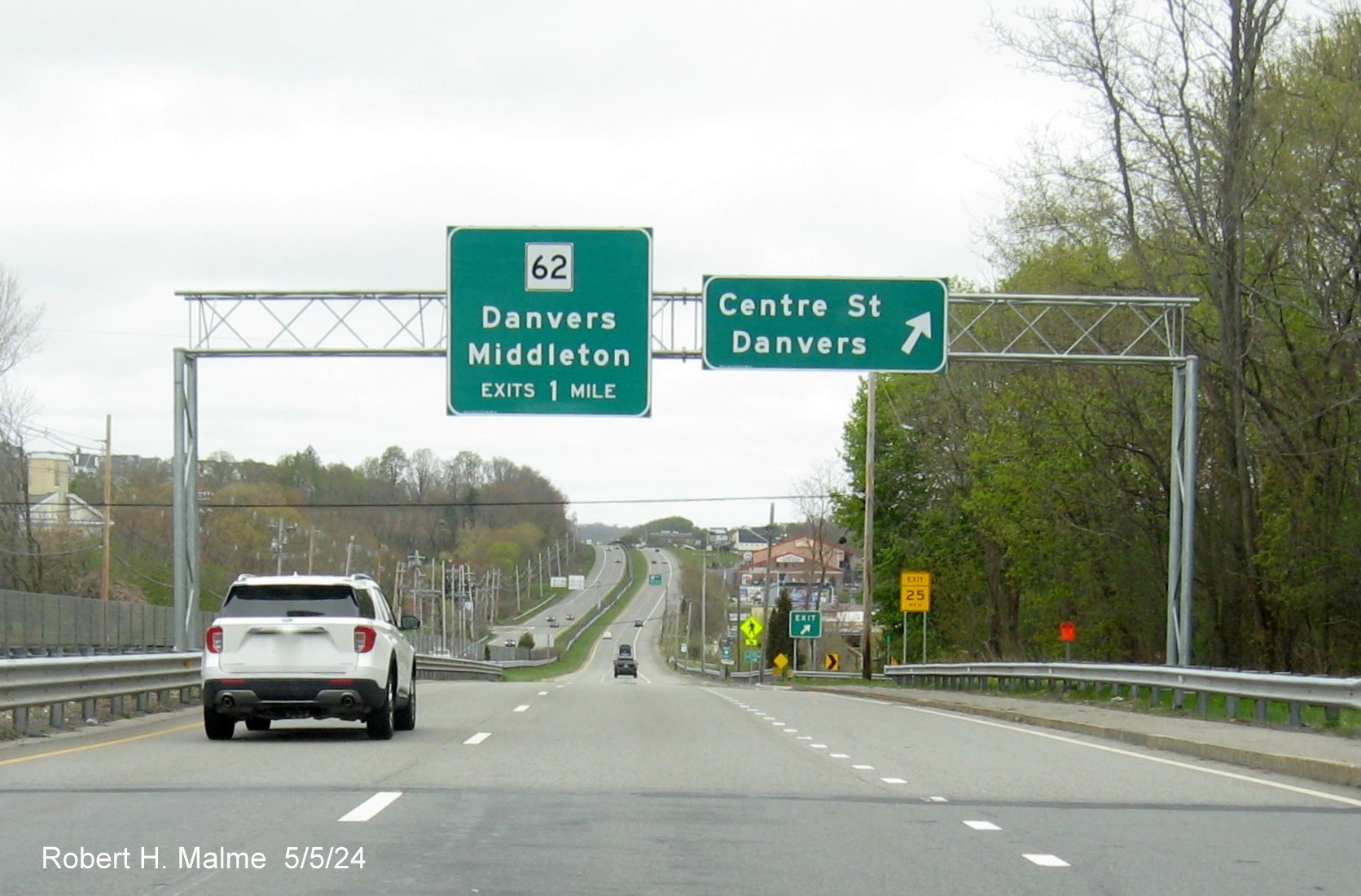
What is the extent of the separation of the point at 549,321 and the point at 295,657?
395 inches

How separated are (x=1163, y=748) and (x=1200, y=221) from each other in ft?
48.2

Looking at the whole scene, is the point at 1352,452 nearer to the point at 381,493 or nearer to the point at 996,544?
the point at 996,544

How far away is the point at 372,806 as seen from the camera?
10.8 metres

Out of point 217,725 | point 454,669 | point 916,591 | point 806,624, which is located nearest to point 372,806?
point 217,725

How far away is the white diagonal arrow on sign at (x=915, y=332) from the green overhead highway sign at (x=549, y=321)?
13.4 ft


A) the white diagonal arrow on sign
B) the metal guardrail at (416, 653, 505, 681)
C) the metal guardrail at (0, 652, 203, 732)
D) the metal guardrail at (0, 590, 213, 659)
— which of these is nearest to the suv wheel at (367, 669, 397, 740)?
the metal guardrail at (0, 652, 203, 732)

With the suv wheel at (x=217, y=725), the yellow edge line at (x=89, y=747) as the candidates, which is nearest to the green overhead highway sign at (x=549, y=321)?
the yellow edge line at (x=89, y=747)

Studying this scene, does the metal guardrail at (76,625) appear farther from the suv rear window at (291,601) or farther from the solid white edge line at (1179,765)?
the solid white edge line at (1179,765)

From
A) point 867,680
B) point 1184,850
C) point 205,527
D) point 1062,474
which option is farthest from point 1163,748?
point 205,527

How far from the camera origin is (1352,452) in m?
30.9

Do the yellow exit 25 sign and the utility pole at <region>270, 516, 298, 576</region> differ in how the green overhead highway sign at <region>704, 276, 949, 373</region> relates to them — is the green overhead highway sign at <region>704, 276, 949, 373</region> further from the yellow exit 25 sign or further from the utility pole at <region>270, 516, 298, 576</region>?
the utility pole at <region>270, 516, 298, 576</region>

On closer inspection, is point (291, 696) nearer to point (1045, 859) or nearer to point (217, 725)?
point (217, 725)

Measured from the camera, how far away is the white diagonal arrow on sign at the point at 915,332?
26141mm

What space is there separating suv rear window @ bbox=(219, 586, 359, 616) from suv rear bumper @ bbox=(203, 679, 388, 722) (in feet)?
2.44
